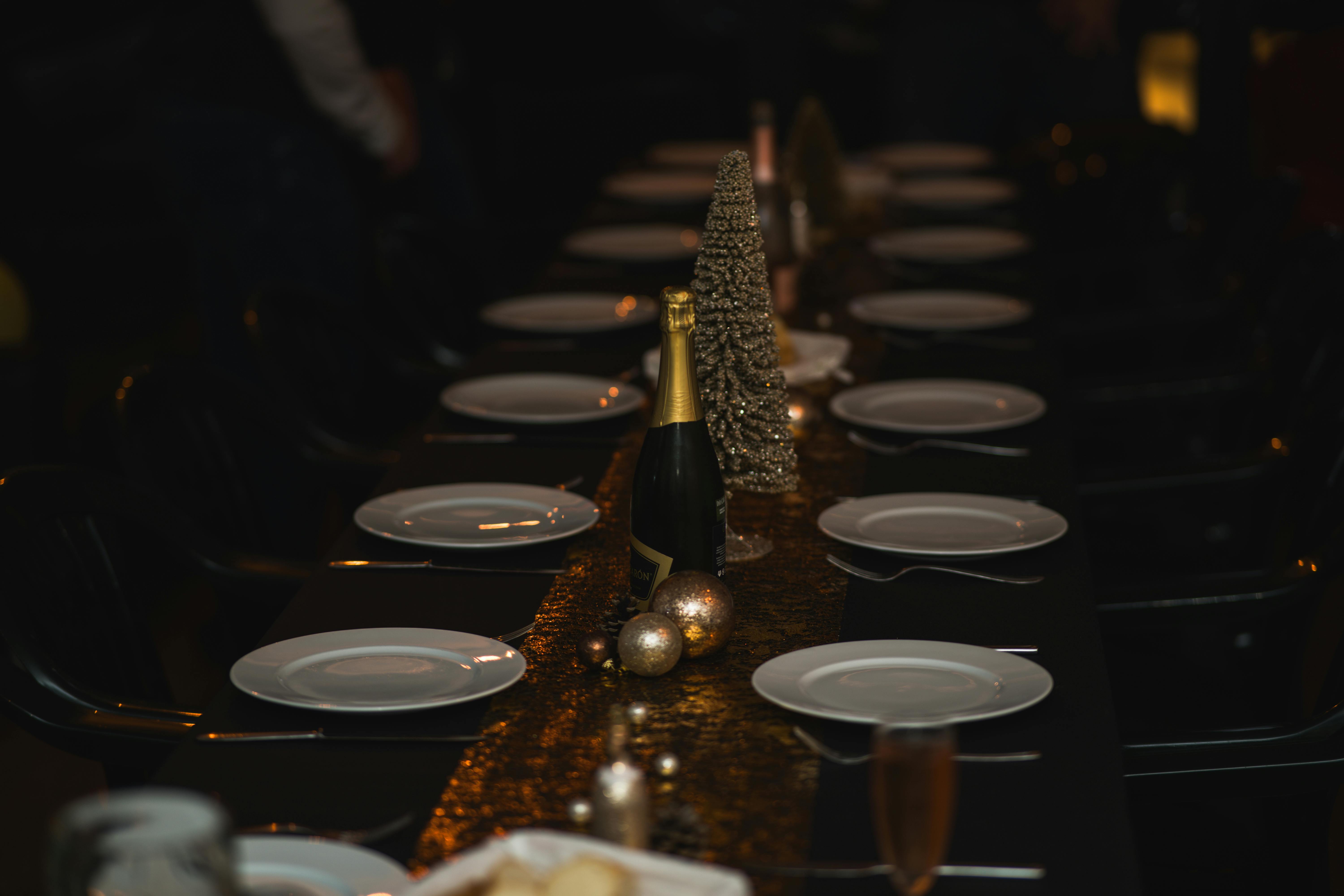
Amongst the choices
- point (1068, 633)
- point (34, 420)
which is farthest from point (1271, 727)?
point (34, 420)

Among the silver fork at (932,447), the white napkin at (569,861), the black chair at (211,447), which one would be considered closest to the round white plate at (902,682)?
the white napkin at (569,861)

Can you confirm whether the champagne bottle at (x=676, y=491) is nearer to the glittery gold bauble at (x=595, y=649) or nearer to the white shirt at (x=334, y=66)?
the glittery gold bauble at (x=595, y=649)

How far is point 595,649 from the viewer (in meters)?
1.19

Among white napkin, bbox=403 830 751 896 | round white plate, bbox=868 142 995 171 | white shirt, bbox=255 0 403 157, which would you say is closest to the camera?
white napkin, bbox=403 830 751 896

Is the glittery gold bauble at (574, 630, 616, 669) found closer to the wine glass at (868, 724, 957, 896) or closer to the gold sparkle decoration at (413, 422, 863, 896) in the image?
the gold sparkle decoration at (413, 422, 863, 896)

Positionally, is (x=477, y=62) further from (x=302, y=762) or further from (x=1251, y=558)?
(x=302, y=762)

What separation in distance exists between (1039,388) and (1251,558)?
1.50ft

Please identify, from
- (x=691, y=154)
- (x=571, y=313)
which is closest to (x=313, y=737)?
(x=571, y=313)

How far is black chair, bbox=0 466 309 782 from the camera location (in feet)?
4.50

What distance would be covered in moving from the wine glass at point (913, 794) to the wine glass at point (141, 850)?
350 mm

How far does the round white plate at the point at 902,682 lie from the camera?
1.08 metres

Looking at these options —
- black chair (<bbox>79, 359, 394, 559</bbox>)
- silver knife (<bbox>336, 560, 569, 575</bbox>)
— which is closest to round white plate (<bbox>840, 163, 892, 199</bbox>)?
black chair (<bbox>79, 359, 394, 559</bbox>)

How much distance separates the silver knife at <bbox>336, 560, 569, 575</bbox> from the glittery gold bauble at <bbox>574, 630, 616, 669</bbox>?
24 cm

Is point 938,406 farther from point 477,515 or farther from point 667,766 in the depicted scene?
point 667,766
